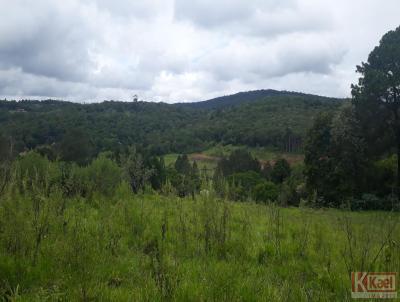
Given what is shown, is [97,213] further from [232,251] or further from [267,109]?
[267,109]

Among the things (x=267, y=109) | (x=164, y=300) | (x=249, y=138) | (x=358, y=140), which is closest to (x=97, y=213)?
(x=164, y=300)

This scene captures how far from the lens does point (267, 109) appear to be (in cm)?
13912

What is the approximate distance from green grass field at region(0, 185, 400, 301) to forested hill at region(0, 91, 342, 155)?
252 feet

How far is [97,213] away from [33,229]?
265cm

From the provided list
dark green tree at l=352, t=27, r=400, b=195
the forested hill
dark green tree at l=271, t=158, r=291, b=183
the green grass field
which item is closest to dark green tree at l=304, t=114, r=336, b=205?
dark green tree at l=352, t=27, r=400, b=195

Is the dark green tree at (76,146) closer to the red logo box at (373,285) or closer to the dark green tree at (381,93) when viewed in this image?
the dark green tree at (381,93)

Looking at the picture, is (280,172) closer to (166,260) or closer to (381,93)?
(381,93)

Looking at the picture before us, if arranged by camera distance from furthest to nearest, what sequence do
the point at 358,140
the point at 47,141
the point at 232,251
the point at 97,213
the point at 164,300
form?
the point at 47,141 < the point at 358,140 < the point at 97,213 < the point at 232,251 < the point at 164,300

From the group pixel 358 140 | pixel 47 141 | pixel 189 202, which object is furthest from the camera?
pixel 47 141

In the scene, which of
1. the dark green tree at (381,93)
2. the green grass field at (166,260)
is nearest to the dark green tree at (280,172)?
the dark green tree at (381,93)

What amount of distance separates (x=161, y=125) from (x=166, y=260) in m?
136

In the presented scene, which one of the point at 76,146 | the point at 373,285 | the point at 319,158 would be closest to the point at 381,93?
the point at 319,158

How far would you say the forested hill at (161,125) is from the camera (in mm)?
96312

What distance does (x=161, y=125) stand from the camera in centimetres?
13912
